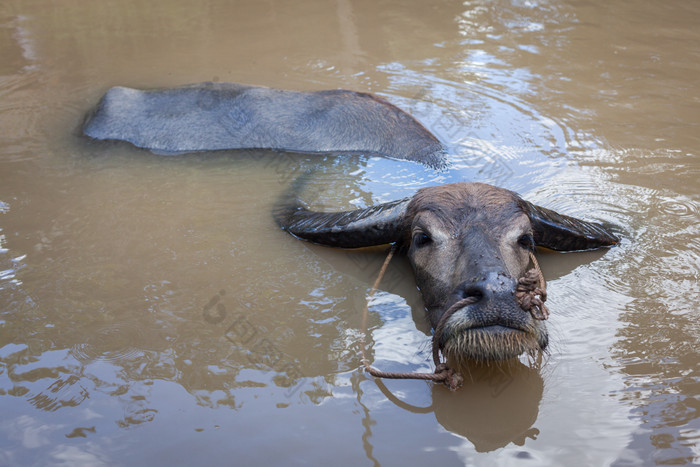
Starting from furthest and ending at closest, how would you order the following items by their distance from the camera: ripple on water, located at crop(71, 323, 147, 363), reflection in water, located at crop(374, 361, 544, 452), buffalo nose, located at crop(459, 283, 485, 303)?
ripple on water, located at crop(71, 323, 147, 363)
buffalo nose, located at crop(459, 283, 485, 303)
reflection in water, located at crop(374, 361, 544, 452)

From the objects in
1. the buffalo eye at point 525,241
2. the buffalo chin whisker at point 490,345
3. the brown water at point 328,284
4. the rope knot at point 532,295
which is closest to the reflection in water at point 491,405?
the brown water at point 328,284

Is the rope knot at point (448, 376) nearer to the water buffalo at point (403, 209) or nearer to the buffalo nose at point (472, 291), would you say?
the water buffalo at point (403, 209)

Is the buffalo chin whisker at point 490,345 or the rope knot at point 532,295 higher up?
the rope knot at point 532,295

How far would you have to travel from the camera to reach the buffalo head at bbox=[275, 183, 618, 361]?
255cm

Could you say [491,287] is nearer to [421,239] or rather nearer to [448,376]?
[448,376]

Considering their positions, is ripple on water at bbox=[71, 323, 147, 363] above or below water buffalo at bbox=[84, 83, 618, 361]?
below

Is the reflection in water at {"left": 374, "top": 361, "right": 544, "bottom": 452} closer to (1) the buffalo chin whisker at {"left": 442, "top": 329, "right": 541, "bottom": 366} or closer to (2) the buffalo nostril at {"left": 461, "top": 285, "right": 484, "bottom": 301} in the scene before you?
(1) the buffalo chin whisker at {"left": 442, "top": 329, "right": 541, "bottom": 366}

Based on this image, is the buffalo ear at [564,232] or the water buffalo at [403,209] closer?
the water buffalo at [403,209]

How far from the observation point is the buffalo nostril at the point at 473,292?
254 cm

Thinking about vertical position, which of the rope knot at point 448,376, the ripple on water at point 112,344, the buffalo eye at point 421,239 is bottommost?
the ripple on water at point 112,344

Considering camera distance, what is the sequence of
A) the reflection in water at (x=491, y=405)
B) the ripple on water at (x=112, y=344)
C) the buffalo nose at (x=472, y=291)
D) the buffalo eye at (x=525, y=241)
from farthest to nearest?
the buffalo eye at (x=525, y=241) < the ripple on water at (x=112, y=344) < the buffalo nose at (x=472, y=291) < the reflection in water at (x=491, y=405)

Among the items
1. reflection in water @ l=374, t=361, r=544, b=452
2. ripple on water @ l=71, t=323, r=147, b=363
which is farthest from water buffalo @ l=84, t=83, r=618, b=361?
ripple on water @ l=71, t=323, r=147, b=363

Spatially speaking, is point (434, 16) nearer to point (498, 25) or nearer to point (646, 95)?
point (498, 25)

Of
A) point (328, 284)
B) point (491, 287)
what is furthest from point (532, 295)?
point (328, 284)
